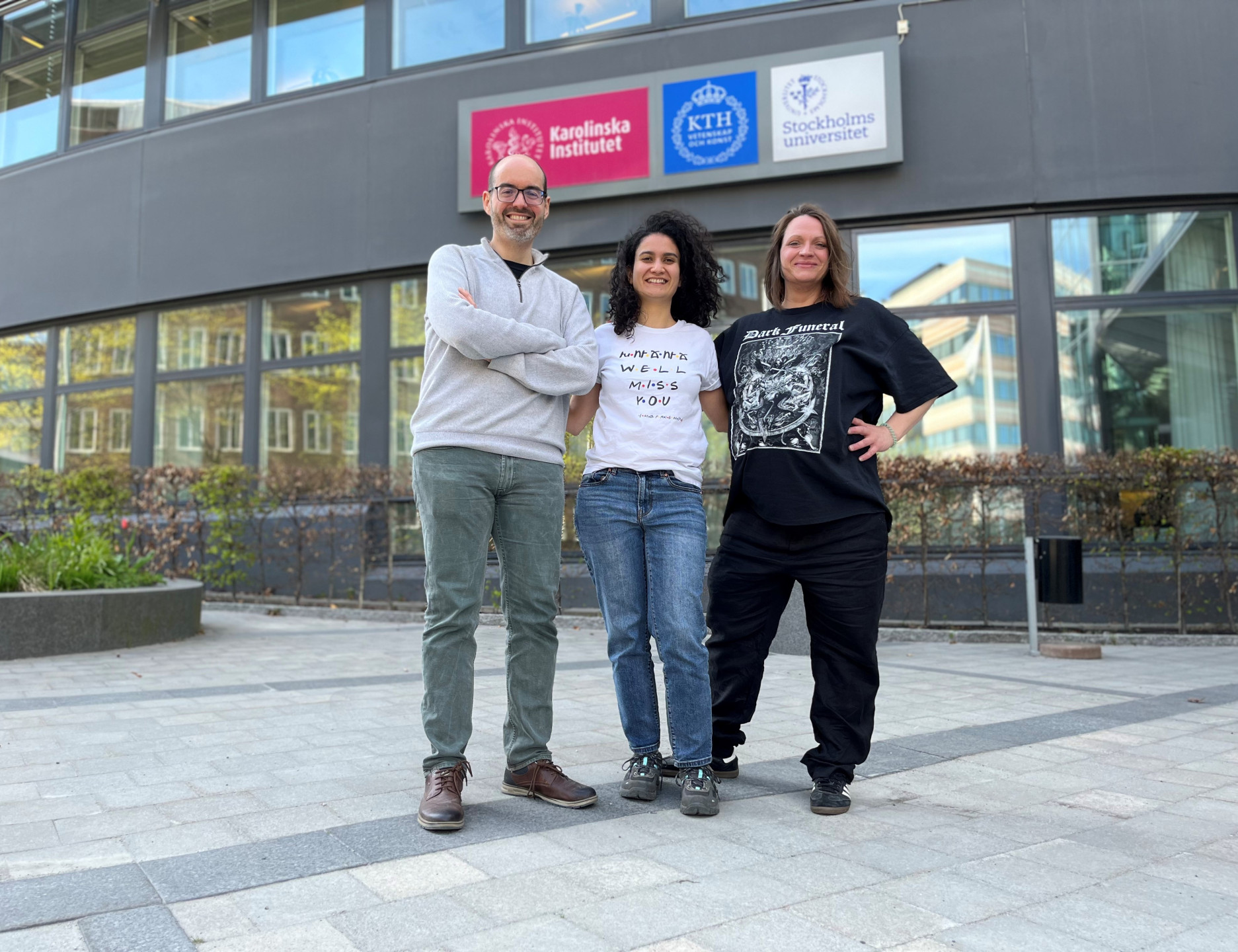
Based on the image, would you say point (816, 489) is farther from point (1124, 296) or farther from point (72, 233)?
point (72, 233)

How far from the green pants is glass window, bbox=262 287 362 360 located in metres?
8.65

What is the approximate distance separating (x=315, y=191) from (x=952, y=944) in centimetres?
1078

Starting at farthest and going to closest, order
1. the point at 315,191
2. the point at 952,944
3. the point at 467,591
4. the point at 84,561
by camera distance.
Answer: the point at 315,191 → the point at 84,561 → the point at 467,591 → the point at 952,944

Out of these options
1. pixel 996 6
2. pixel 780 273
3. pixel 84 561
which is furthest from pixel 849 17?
pixel 84 561

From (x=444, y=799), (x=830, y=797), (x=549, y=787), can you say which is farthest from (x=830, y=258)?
(x=444, y=799)

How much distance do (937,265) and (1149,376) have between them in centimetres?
212

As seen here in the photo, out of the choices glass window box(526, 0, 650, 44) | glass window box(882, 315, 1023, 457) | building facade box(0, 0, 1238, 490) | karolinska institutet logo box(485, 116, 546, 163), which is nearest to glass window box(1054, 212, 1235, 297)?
building facade box(0, 0, 1238, 490)

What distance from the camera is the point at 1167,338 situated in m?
9.09

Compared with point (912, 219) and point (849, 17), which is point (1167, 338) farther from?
point (849, 17)

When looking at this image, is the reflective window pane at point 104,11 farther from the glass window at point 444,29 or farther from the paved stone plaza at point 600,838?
the paved stone plaza at point 600,838

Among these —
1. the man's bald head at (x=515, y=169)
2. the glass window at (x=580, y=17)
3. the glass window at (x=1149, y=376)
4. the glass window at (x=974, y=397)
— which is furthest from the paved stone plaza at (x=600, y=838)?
the glass window at (x=580, y=17)

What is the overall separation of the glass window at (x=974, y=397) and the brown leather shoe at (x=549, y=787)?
6.59 metres

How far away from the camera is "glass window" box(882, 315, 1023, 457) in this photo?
9062mm

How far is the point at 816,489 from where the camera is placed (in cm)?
305
